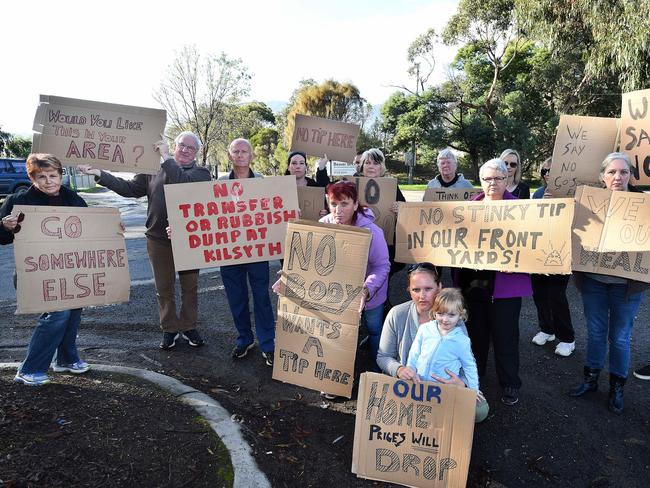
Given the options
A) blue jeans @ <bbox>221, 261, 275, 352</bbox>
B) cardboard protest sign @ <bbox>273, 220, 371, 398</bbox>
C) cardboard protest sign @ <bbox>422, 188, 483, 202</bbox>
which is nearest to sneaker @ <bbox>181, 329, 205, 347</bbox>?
blue jeans @ <bbox>221, 261, 275, 352</bbox>

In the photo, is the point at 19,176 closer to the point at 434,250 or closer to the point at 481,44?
the point at 434,250

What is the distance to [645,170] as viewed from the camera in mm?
3592

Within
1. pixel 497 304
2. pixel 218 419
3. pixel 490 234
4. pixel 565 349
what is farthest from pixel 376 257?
pixel 565 349

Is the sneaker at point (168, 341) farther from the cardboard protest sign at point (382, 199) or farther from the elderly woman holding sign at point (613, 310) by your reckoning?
the elderly woman holding sign at point (613, 310)

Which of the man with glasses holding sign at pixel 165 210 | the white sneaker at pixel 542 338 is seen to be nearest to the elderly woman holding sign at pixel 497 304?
the white sneaker at pixel 542 338

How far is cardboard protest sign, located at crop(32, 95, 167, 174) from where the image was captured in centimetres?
409

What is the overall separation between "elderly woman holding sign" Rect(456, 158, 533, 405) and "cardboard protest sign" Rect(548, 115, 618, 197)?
0.97 m

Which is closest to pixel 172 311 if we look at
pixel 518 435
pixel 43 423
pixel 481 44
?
pixel 43 423

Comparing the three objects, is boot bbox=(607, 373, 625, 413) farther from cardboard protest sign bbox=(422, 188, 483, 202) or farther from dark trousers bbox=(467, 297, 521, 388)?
cardboard protest sign bbox=(422, 188, 483, 202)

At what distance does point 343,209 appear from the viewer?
346 cm

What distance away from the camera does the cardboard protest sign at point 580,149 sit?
3.97 meters

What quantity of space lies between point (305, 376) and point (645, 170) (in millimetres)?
3187

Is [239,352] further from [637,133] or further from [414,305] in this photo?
[637,133]

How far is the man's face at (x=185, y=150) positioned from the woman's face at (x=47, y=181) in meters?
1.06
